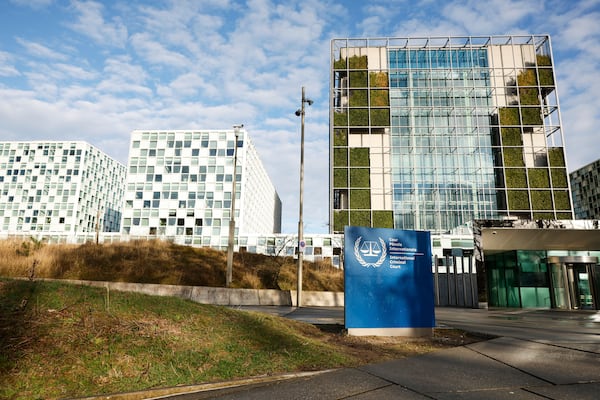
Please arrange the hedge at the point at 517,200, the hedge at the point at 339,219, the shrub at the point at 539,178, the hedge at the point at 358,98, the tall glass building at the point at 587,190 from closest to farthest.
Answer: the hedge at the point at 339,219 → the hedge at the point at 517,200 → the shrub at the point at 539,178 → the hedge at the point at 358,98 → the tall glass building at the point at 587,190

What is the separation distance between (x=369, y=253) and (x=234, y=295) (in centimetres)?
1105

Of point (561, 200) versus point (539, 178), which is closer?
point (561, 200)

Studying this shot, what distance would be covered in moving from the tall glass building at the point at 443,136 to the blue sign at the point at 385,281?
168 feet

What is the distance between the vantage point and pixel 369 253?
8.98 meters

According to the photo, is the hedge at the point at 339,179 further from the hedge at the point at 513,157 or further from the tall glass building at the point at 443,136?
the hedge at the point at 513,157

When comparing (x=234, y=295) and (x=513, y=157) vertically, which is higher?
(x=513, y=157)

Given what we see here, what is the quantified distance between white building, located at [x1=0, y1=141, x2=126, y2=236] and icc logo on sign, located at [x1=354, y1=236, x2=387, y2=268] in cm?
10441

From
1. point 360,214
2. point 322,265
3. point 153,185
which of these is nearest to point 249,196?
point 153,185

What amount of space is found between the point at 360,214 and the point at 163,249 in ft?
142

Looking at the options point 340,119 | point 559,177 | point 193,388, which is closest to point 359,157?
point 340,119

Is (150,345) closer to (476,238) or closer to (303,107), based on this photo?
(303,107)

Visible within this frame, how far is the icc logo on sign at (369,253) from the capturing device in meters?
8.90

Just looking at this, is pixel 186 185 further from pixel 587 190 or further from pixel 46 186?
pixel 587 190

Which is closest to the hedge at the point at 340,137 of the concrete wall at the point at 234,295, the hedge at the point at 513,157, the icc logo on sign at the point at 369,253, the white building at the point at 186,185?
the white building at the point at 186,185
